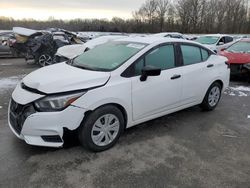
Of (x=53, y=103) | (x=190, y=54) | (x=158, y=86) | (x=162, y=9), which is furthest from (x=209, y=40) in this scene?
(x=162, y=9)

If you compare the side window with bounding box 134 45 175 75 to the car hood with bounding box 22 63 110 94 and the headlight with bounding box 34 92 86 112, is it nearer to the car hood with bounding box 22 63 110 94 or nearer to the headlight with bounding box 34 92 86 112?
the car hood with bounding box 22 63 110 94

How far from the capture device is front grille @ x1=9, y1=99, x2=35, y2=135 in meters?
3.32

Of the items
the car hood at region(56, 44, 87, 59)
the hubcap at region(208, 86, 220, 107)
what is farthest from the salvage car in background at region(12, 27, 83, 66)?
the hubcap at region(208, 86, 220, 107)

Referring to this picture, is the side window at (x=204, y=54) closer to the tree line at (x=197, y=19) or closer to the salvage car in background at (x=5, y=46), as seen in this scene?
the salvage car in background at (x=5, y=46)

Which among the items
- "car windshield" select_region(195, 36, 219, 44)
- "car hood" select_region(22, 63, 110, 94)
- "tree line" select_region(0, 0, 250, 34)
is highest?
"tree line" select_region(0, 0, 250, 34)

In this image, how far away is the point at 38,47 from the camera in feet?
36.9

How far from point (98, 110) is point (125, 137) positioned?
0.92 m

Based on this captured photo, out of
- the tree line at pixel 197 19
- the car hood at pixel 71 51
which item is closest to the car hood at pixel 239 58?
the car hood at pixel 71 51

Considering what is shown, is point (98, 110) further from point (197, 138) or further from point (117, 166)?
point (197, 138)

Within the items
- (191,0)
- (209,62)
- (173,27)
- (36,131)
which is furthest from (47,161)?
(191,0)

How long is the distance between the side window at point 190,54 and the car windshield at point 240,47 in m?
4.94

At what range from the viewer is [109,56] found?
426cm

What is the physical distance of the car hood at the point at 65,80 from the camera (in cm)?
338

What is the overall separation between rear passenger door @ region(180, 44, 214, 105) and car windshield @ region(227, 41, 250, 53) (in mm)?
4684
